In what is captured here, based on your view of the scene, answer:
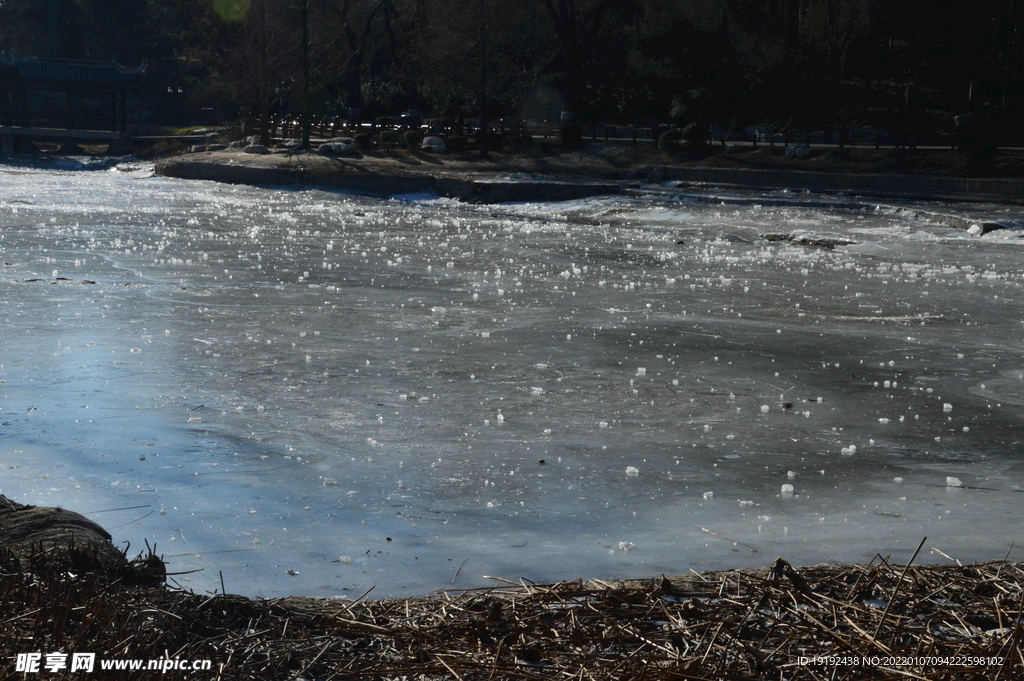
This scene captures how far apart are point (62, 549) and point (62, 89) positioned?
180ft

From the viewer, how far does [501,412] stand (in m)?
6.12

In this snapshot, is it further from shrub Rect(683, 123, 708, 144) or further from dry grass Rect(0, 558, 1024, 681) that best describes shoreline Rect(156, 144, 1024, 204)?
dry grass Rect(0, 558, 1024, 681)

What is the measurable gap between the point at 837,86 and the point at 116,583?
1409 inches

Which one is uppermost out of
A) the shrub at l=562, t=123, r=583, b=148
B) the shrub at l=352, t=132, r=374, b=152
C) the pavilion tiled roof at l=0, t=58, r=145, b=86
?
the pavilion tiled roof at l=0, t=58, r=145, b=86

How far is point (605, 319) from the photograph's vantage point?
9.41 m

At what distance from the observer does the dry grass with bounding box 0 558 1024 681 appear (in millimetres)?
2361

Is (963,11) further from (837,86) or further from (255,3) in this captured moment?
(255,3)

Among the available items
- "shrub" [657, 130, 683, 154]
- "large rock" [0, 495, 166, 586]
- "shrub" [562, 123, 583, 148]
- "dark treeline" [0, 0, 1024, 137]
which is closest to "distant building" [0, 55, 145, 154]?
"dark treeline" [0, 0, 1024, 137]

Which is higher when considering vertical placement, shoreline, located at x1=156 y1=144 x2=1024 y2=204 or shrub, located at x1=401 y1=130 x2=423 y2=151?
shrub, located at x1=401 y1=130 x2=423 y2=151

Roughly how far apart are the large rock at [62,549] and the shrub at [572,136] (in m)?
37.8

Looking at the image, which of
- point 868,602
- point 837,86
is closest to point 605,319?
point 868,602

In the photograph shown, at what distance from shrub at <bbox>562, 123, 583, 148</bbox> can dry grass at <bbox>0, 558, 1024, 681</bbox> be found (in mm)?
37943

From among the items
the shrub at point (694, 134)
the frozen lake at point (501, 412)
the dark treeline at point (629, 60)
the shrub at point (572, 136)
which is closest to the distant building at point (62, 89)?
the dark treeline at point (629, 60)

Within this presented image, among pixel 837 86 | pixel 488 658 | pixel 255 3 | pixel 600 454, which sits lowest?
A: pixel 600 454
